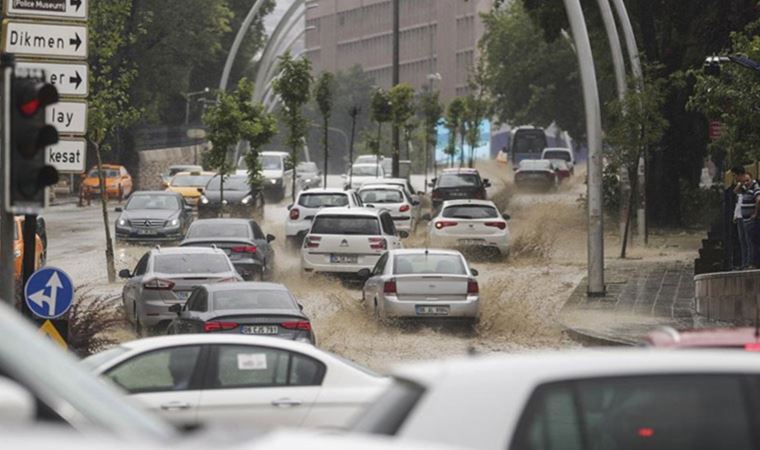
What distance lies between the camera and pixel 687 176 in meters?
59.1

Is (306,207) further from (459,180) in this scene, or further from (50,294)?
(50,294)

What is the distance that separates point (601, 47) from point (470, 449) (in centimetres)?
5449

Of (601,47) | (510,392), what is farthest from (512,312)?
(601,47)

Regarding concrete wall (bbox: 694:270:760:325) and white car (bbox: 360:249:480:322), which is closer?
concrete wall (bbox: 694:270:760:325)

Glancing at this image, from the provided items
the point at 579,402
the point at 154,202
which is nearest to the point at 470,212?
the point at 154,202

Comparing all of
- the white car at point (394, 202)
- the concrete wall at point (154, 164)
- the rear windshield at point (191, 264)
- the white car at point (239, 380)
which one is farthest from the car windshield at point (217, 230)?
the concrete wall at point (154, 164)

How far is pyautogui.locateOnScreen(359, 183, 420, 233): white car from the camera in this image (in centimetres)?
5138

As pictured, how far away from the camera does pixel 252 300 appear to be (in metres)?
22.8

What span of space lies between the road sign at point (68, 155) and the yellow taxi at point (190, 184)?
42.2m

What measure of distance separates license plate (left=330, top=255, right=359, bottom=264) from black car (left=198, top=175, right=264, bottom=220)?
61.9ft

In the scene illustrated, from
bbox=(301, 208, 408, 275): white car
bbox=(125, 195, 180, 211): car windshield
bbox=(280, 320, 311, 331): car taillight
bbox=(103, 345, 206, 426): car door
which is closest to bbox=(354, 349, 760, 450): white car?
bbox=(103, 345, 206, 426): car door

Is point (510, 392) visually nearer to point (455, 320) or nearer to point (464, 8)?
point (455, 320)

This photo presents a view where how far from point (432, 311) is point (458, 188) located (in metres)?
32.4

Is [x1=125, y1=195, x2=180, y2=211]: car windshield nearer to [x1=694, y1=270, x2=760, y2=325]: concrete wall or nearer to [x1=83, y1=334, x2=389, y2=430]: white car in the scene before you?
[x1=694, y1=270, x2=760, y2=325]: concrete wall
